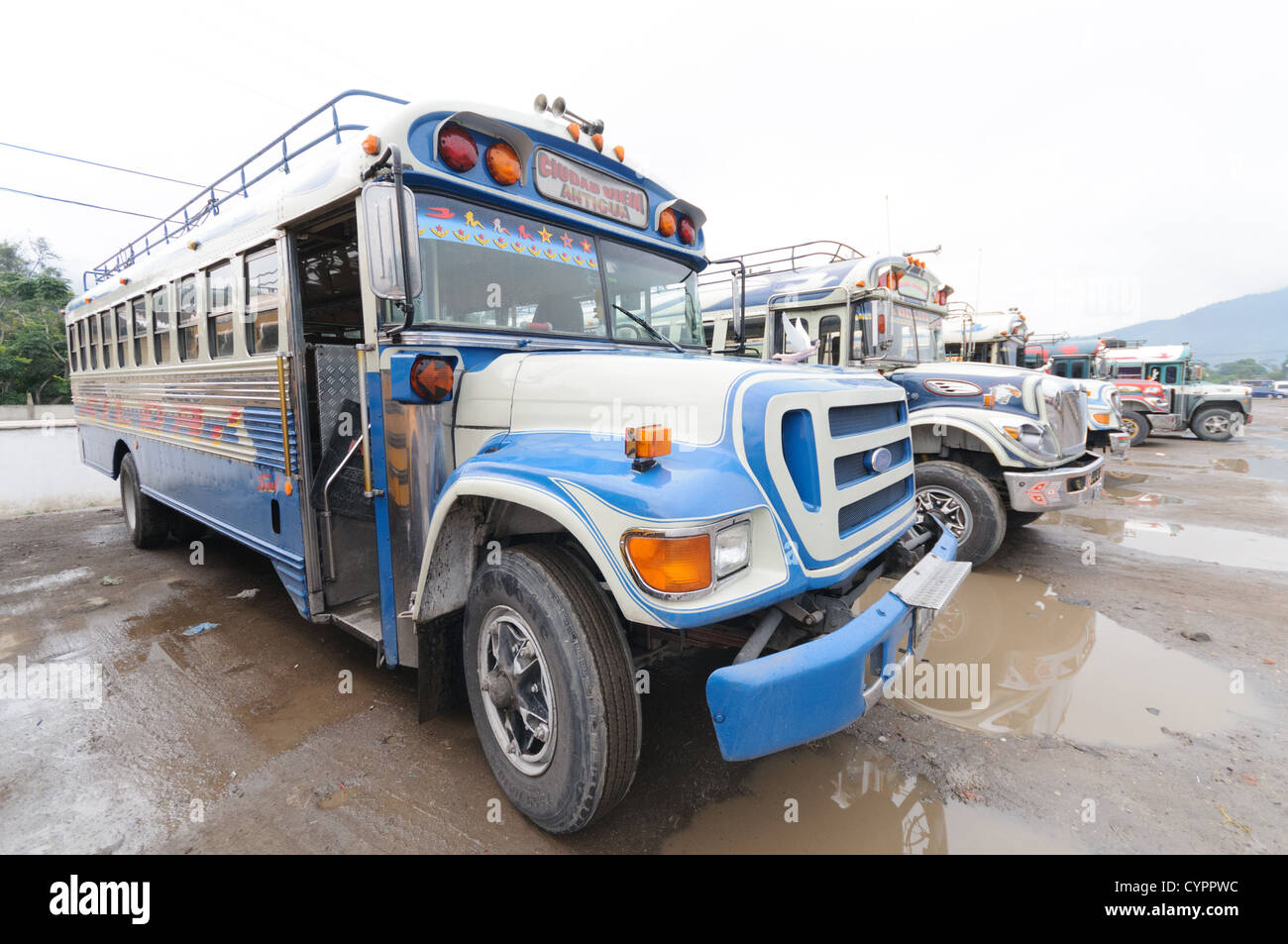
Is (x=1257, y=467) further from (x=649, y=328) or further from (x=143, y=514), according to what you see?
(x=143, y=514)

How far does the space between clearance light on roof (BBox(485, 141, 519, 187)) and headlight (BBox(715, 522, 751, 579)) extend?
2068mm

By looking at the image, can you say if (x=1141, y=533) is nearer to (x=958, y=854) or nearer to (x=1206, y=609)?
(x=1206, y=609)

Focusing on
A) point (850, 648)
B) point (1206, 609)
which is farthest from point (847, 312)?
point (850, 648)

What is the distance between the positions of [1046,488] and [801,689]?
4.33 metres

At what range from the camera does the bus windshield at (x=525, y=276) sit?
2.72m

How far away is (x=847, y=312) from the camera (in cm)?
662

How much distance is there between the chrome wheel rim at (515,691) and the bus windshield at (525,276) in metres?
1.40

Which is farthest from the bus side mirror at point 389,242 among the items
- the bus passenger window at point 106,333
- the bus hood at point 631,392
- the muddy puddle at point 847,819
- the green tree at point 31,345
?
the green tree at point 31,345

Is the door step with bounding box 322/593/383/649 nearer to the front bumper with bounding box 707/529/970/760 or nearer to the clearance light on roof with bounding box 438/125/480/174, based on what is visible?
the front bumper with bounding box 707/529/970/760

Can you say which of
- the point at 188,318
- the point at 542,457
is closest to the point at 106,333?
the point at 188,318

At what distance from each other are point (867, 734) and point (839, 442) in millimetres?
1582

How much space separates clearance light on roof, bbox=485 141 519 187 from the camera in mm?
2848

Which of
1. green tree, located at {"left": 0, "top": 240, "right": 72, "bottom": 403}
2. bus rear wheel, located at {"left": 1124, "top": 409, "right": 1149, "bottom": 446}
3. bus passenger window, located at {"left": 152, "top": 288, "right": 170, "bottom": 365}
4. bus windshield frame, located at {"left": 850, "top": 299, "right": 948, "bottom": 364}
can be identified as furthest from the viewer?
green tree, located at {"left": 0, "top": 240, "right": 72, "bottom": 403}

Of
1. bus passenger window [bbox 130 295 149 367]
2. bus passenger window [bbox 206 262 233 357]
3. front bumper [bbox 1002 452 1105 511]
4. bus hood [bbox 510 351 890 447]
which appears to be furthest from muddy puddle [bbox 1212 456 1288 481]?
bus passenger window [bbox 130 295 149 367]
